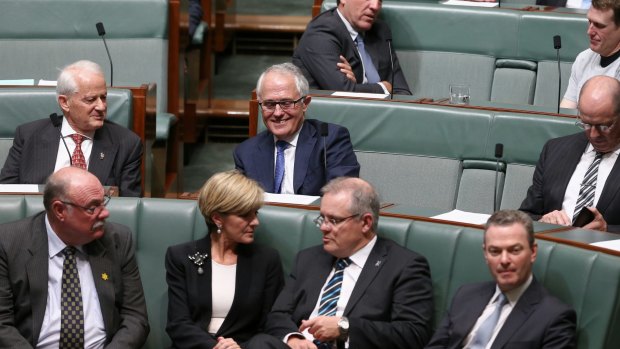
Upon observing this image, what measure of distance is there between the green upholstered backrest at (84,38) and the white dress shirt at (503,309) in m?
1.43

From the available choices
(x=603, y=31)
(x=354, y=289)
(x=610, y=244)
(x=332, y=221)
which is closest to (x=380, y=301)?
(x=354, y=289)

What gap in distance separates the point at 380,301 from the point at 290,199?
31cm

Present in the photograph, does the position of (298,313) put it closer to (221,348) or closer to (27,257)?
(221,348)

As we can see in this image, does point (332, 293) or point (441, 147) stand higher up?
point (441, 147)

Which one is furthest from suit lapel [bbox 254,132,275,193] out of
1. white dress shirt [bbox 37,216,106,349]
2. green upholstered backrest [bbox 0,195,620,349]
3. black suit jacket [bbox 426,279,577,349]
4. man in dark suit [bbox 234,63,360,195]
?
black suit jacket [bbox 426,279,577,349]

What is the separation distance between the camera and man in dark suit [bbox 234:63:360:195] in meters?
2.28

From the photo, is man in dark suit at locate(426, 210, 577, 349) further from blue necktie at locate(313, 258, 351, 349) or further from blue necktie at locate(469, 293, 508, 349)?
blue necktie at locate(313, 258, 351, 349)

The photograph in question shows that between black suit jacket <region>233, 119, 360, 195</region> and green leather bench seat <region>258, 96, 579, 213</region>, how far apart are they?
6.5 inches

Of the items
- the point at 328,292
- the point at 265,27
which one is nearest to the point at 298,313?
the point at 328,292

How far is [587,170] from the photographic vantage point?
215 centimetres

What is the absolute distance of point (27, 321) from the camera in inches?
74.2

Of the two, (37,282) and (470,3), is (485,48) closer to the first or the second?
(470,3)

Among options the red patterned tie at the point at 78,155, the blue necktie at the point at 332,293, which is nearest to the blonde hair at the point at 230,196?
the blue necktie at the point at 332,293

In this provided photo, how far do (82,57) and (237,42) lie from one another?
964 millimetres
